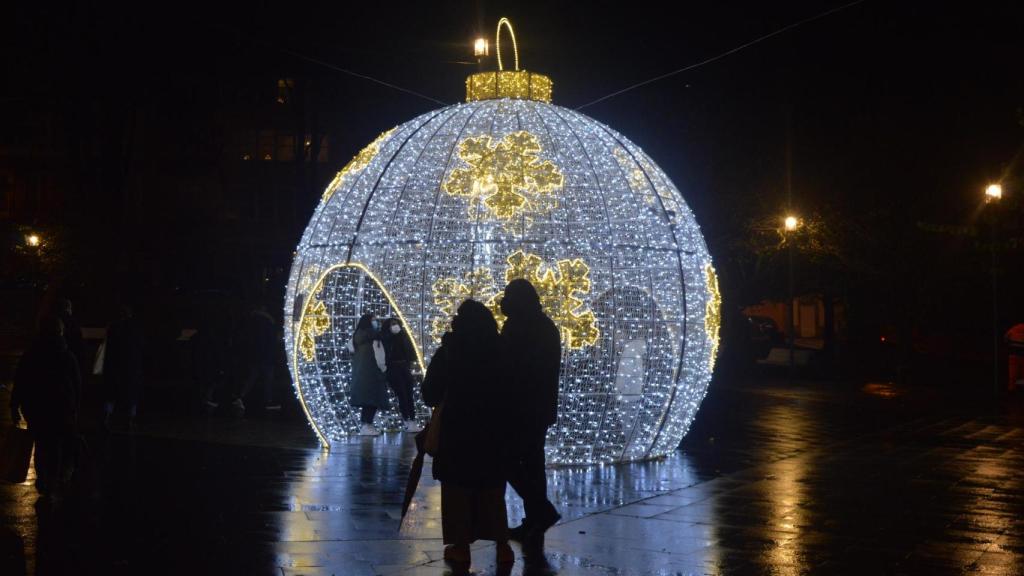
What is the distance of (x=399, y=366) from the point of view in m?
12.9

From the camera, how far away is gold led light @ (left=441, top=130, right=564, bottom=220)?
34.8ft

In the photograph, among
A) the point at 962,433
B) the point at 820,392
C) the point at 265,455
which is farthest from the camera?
the point at 820,392

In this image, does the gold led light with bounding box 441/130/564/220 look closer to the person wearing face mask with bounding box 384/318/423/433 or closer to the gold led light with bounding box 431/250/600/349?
the gold led light with bounding box 431/250/600/349

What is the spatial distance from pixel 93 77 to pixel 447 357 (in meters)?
18.5

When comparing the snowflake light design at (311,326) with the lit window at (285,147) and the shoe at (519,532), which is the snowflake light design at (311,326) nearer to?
the shoe at (519,532)

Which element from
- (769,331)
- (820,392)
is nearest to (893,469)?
(820,392)

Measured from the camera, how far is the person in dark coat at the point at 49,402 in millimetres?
8906

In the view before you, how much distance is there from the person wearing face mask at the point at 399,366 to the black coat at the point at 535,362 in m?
4.95

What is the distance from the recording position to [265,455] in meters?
11.4

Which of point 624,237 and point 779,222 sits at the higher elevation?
point 779,222

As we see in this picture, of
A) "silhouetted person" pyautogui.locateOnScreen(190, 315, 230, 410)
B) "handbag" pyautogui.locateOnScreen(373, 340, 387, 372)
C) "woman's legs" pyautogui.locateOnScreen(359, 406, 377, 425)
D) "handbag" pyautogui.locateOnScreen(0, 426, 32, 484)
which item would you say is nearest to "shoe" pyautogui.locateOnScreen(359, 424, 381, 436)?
"woman's legs" pyautogui.locateOnScreen(359, 406, 377, 425)

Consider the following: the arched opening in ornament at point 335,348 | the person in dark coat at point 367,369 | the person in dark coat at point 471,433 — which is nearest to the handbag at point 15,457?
the arched opening in ornament at point 335,348

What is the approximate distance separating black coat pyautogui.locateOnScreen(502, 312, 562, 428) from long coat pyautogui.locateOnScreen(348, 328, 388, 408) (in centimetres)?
460

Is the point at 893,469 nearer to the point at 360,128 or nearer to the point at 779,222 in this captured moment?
the point at 779,222
